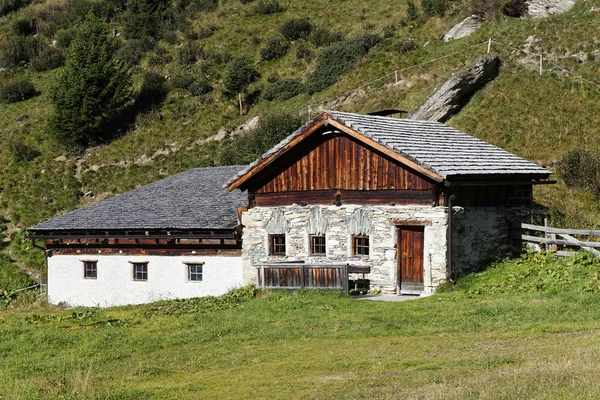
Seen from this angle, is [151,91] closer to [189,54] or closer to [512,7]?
[189,54]

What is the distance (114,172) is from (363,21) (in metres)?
27.9

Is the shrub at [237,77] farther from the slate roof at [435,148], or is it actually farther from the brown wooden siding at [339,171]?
the brown wooden siding at [339,171]

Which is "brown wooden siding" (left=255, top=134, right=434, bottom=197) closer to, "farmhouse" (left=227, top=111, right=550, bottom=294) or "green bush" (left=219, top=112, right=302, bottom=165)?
"farmhouse" (left=227, top=111, right=550, bottom=294)

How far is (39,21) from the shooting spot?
87.0m

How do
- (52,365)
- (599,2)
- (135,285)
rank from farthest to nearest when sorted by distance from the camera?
(599,2)
(135,285)
(52,365)

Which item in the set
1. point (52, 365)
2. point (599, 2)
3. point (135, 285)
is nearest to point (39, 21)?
point (599, 2)

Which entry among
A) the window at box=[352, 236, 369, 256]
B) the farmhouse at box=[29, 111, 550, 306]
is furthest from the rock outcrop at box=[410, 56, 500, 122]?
the window at box=[352, 236, 369, 256]

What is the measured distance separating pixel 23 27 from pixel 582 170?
68533mm

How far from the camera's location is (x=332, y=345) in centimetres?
1678

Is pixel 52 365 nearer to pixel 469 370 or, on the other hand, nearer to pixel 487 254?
pixel 469 370

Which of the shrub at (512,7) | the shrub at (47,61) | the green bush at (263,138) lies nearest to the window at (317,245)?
the green bush at (263,138)

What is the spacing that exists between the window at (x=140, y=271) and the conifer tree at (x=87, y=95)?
3348 cm

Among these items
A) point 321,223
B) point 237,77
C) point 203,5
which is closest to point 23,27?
point 203,5

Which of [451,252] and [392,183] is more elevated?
[392,183]
